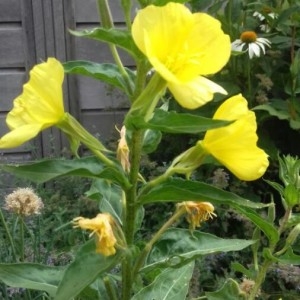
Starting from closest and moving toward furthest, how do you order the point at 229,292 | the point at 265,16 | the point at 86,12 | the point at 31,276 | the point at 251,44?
the point at 31,276
the point at 229,292
the point at 251,44
the point at 265,16
the point at 86,12

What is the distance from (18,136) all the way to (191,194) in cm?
23

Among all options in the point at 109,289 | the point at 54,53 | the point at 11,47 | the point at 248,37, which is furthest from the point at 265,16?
the point at 109,289

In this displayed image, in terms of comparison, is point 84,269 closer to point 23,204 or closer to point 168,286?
point 168,286

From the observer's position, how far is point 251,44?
3.11 meters

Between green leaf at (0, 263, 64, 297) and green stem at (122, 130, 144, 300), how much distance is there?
11 centimetres

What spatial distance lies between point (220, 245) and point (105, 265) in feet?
0.74

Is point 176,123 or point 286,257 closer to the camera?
point 176,123

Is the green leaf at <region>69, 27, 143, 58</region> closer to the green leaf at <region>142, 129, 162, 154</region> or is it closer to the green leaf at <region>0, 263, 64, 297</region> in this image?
the green leaf at <region>142, 129, 162, 154</region>

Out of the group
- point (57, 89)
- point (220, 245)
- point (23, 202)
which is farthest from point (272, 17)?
point (57, 89)

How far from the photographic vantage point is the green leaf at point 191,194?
982 millimetres

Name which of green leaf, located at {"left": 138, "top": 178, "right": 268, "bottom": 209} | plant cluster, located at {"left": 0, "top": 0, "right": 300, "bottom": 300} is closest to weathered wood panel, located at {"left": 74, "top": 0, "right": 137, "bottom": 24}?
plant cluster, located at {"left": 0, "top": 0, "right": 300, "bottom": 300}

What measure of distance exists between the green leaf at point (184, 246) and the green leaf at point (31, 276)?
14 centimetres

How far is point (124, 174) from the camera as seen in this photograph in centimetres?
105

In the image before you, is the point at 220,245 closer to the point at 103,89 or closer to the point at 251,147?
the point at 251,147
